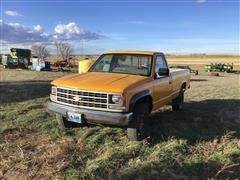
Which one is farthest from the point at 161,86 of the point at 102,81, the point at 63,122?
the point at 63,122

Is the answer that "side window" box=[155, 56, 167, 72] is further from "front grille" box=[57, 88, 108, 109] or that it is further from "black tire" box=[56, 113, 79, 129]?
"black tire" box=[56, 113, 79, 129]

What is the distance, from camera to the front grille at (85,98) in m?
6.03

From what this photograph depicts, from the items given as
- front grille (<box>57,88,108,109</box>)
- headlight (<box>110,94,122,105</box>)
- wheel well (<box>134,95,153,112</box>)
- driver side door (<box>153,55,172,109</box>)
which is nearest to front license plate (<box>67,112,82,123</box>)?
front grille (<box>57,88,108,109</box>)

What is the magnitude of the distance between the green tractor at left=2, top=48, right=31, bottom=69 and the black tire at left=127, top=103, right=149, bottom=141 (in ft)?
112

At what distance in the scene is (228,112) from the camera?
10.4 meters

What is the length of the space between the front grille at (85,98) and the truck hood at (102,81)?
0.31ft

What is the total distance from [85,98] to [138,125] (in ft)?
3.72

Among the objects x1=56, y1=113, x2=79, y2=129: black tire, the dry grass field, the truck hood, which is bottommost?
the dry grass field

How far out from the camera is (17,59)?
130 ft

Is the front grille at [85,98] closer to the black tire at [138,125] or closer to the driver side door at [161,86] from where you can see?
the black tire at [138,125]

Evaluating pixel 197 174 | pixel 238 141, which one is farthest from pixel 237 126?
pixel 197 174

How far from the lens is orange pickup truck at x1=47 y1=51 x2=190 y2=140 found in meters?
5.96

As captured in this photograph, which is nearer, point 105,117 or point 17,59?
point 105,117

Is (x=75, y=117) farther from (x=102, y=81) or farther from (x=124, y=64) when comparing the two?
(x=124, y=64)
